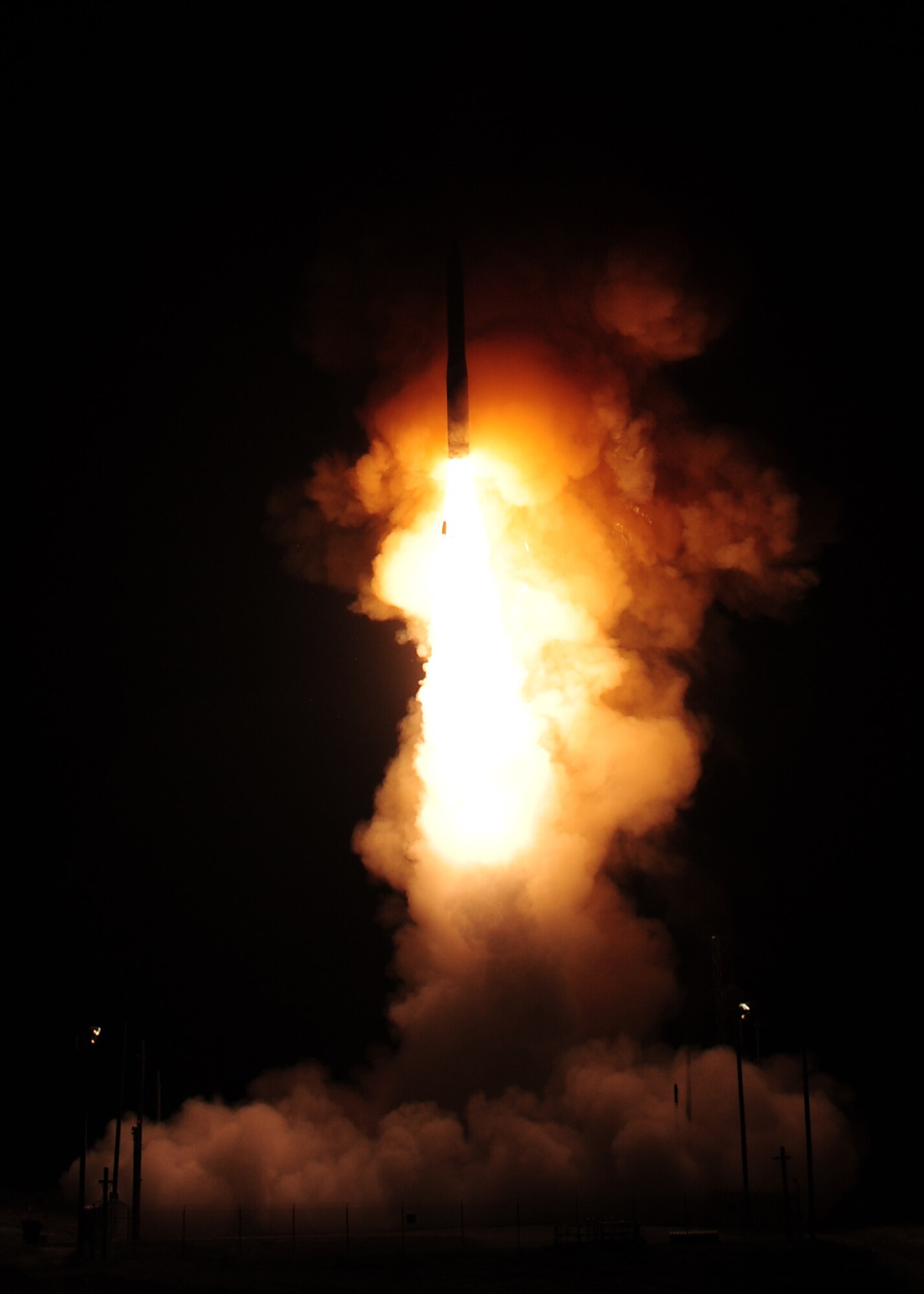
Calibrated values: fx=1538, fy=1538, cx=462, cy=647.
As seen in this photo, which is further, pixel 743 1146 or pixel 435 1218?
pixel 435 1218

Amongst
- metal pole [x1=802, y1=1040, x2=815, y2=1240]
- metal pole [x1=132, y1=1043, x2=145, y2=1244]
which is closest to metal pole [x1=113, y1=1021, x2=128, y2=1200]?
metal pole [x1=132, y1=1043, x2=145, y2=1244]

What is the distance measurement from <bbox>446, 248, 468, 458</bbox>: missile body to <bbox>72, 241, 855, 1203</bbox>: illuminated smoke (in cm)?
75

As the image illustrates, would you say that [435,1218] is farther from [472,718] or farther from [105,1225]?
[472,718]

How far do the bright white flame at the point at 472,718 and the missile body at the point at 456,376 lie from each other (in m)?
0.63

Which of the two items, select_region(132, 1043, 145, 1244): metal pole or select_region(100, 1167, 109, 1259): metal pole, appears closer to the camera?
select_region(100, 1167, 109, 1259): metal pole

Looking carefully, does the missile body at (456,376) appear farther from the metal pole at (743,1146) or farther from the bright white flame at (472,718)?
the metal pole at (743,1146)

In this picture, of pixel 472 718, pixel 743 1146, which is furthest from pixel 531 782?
pixel 743 1146

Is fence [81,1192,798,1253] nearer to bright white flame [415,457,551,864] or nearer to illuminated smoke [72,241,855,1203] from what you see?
illuminated smoke [72,241,855,1203]

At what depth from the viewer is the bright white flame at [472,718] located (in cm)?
4206

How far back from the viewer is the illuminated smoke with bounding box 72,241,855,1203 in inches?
1533

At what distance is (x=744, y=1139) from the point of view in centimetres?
3681

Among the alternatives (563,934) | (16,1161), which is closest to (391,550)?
(563,934)

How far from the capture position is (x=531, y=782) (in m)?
42.4

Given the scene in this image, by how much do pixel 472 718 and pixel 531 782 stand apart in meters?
2.48
